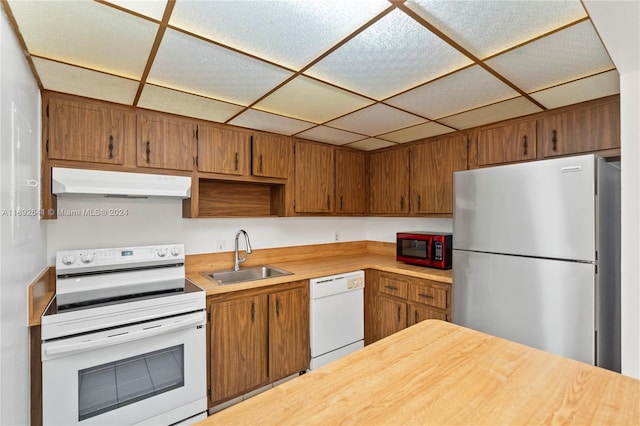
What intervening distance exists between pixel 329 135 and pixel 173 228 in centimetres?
166

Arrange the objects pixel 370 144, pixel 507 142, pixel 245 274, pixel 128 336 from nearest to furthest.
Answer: pixel 128 336, pixel 507 142, pixel 245 274, pixel 370 144

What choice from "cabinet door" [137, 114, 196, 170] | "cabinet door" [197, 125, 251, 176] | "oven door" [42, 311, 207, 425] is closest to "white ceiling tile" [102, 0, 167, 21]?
"cabinet door" [137, 114, 196, 170]

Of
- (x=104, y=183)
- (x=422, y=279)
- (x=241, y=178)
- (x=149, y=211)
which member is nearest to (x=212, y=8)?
(x=104, y=183)

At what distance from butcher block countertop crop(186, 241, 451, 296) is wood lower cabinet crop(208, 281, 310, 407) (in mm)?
80

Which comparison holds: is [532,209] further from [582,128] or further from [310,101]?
[310,101]

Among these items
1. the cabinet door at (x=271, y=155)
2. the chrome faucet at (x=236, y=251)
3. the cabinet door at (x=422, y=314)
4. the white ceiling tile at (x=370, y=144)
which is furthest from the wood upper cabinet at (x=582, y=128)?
the chrome faucet at (x=236, y=251)

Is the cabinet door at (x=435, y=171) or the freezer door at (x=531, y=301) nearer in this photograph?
the freezer door at (x=531, y=301)

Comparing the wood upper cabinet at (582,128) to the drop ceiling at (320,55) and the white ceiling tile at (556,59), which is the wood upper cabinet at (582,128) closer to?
the drop ceiling at (320,55)

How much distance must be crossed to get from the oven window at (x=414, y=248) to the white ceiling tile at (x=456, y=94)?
1215 mm

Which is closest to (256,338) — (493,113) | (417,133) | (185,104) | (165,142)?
(165,142)

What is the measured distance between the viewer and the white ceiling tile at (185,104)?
1904mm

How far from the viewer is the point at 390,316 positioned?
2.83 m

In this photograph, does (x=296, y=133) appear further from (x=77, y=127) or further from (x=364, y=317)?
(x=364, y=317)

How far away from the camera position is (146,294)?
1936mm
